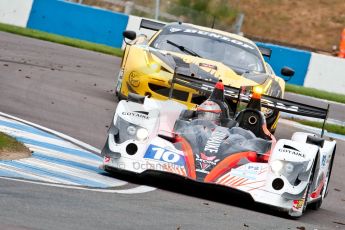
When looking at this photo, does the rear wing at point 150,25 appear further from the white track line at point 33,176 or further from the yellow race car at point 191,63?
the white track line at point 33,176

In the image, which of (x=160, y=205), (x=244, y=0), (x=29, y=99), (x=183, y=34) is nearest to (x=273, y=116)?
(x=183, y=34)

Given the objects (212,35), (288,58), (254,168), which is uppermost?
(212,35)

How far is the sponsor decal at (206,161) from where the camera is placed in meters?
10.3

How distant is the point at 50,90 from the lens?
17406mm

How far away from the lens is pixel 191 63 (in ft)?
51.5

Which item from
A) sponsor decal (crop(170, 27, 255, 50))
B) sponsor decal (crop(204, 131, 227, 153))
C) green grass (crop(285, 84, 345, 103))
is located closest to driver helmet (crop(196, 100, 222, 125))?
sponsor decal (crop(204, 131, 227, 153))

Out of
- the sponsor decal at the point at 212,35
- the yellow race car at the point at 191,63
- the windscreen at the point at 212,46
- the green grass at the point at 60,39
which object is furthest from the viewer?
the green grass at the point at 60,39

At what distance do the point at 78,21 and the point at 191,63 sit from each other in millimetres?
14371

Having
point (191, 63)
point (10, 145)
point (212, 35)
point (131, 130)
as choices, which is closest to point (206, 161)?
point (131, 130)

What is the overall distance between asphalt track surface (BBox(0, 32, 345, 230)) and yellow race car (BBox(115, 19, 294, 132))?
79cm

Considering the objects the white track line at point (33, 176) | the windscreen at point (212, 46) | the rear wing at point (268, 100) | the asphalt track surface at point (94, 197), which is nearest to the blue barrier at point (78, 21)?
the asphalt track surface at point (94, 197)

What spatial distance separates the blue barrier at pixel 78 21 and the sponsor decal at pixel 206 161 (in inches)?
758

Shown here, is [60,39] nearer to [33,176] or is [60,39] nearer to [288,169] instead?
[288,169]

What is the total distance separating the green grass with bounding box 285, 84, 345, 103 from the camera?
2702 cm
